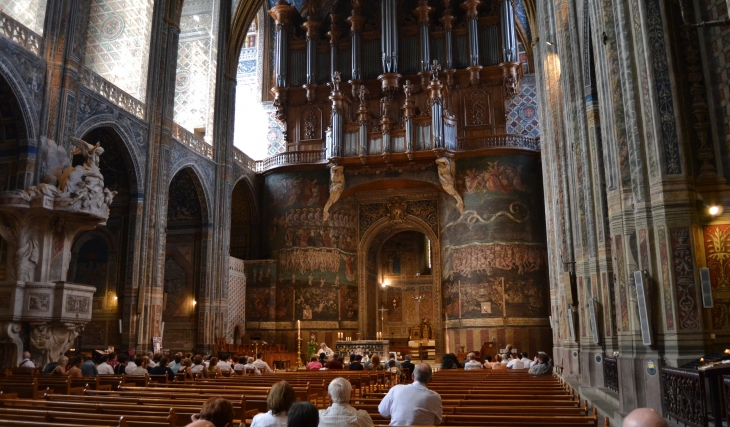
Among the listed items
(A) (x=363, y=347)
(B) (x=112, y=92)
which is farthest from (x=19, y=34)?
(A) (x=363, y=347)

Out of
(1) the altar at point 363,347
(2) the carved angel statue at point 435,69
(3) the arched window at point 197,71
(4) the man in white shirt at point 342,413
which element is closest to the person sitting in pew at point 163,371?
(4) the man in white shirt at point 342,413

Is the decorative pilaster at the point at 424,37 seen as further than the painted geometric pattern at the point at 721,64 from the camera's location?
Yes

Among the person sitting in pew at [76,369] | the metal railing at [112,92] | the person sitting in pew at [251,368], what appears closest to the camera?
the person sitting in pew at [76,369]

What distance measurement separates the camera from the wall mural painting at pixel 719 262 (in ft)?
22.0

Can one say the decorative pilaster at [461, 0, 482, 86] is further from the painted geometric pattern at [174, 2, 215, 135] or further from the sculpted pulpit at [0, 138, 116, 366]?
the sculpted pulpit at [0, 138, 116, 366]

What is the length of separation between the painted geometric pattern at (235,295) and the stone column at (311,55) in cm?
823

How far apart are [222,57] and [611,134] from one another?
19.6 meters

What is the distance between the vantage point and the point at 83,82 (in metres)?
17.2

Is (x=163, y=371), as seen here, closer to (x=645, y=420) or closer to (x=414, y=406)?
(x=414, y=406)

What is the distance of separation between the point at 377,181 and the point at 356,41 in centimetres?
666

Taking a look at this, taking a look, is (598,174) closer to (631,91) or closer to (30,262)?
(631,91)

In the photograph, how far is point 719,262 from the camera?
6812mm

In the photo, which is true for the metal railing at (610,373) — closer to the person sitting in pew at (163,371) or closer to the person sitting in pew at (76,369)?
the person sitting in pew at (163,371)

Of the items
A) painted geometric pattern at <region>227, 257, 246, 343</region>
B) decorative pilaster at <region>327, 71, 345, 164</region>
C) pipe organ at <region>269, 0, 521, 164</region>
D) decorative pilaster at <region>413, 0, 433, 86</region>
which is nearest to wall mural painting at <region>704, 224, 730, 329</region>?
pipe organ at <region>269, 0, 521, 164</region>
